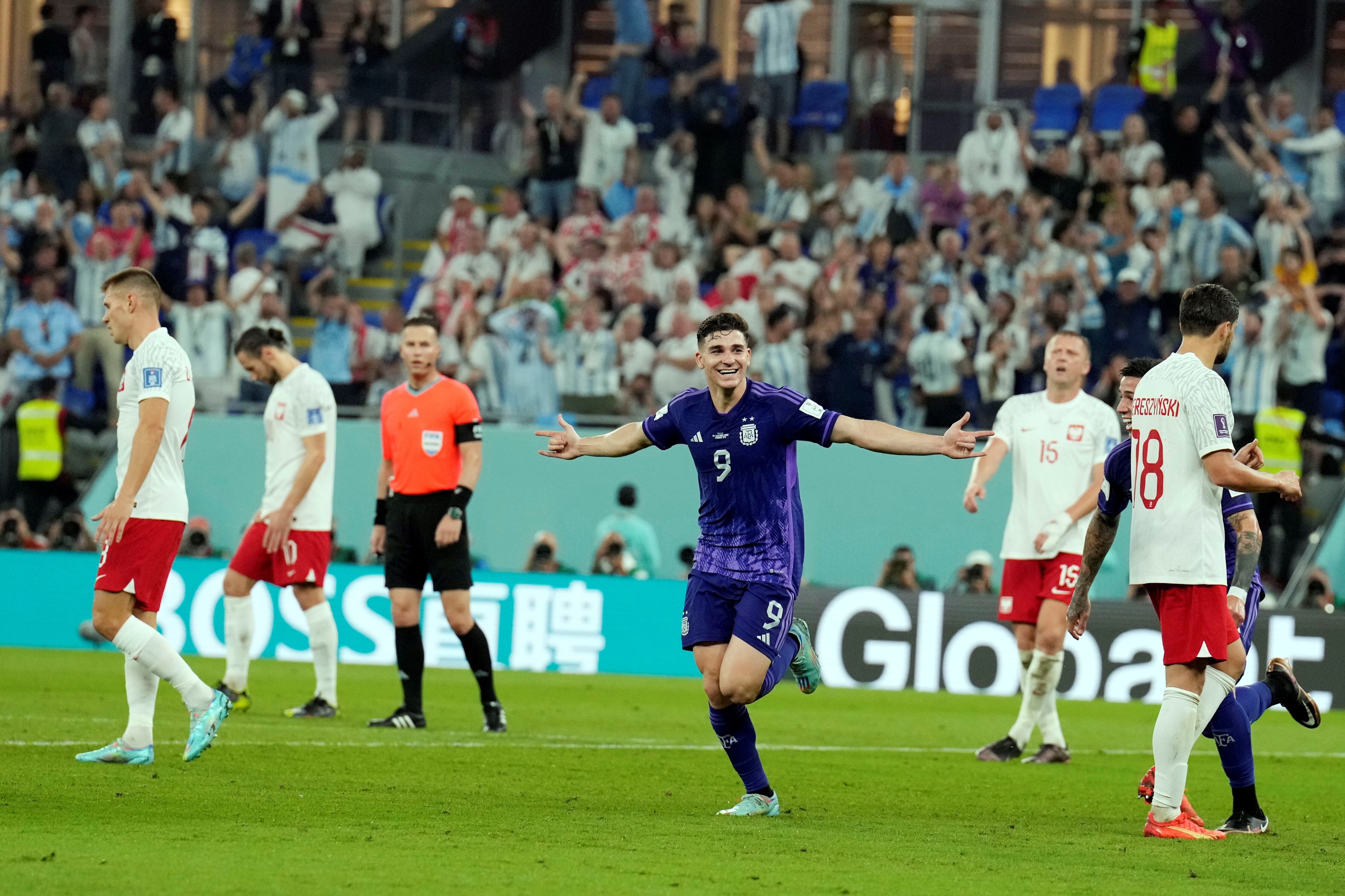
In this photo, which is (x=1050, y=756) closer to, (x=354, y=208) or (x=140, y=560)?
(x=140, y=560)

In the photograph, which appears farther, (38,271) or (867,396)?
(38,271)

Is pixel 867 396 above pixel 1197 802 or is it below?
above

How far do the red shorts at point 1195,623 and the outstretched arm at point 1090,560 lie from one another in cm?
44

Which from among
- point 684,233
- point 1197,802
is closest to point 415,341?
point 1197,802

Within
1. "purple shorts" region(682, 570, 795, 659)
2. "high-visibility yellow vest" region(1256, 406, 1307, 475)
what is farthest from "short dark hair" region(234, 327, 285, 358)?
"high-visibility yellow vest" region(1256, 406, 1307, 475)

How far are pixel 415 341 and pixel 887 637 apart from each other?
22.4ft

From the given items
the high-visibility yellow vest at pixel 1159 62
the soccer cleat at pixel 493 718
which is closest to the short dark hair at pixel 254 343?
the soccer cleat at pixel 493 718

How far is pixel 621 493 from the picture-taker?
1828 centimetres

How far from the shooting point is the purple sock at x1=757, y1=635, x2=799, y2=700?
302 inches

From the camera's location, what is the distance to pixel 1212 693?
7.60 meters

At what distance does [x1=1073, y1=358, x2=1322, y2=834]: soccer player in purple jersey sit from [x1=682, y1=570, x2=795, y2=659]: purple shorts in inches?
50.8

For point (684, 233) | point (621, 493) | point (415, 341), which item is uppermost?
point (684, 233)

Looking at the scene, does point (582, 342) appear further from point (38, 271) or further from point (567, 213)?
point (38, 271)

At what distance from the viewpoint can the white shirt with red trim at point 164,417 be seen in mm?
8508
